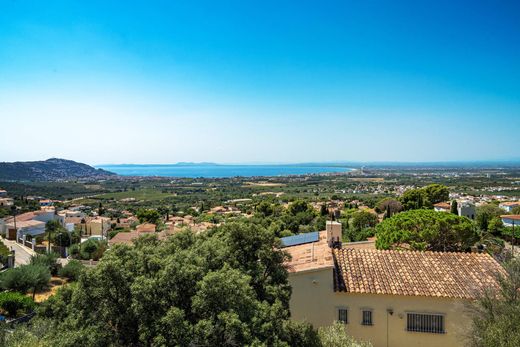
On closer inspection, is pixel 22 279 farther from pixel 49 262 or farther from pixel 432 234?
pixel 432 234

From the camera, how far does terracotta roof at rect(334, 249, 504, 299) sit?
1292 cm

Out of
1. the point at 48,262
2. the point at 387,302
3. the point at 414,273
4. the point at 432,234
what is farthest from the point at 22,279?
the point at 432,234

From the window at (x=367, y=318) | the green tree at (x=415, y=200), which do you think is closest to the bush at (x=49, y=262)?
the window at (x=367, y=318)

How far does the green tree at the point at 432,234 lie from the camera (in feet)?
68.6

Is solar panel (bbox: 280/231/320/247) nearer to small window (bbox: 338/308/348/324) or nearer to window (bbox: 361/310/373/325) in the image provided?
small window (bbox: 338/308/348/324)

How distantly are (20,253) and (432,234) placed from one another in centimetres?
3895

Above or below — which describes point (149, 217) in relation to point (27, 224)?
below

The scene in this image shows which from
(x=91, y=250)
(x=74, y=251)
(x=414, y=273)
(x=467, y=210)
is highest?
(x=414, y=273)

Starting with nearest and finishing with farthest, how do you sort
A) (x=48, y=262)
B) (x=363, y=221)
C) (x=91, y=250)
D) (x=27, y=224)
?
(x=48, y=262), (x=91, y=250), (x=363, y=221), (x=27, y=224)

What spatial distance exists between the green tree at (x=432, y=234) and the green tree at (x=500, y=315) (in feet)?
31.0

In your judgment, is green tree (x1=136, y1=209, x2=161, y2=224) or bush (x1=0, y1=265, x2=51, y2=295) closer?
bush (x1=0, y1=265, x2=51, y2=295)

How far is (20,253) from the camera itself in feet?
129

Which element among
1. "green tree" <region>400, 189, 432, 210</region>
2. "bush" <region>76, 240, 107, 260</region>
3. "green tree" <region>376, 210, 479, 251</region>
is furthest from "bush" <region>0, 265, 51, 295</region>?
"green tree" <region>400, 189, 432, 210</region>

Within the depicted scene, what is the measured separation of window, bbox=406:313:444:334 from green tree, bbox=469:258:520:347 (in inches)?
75.8
